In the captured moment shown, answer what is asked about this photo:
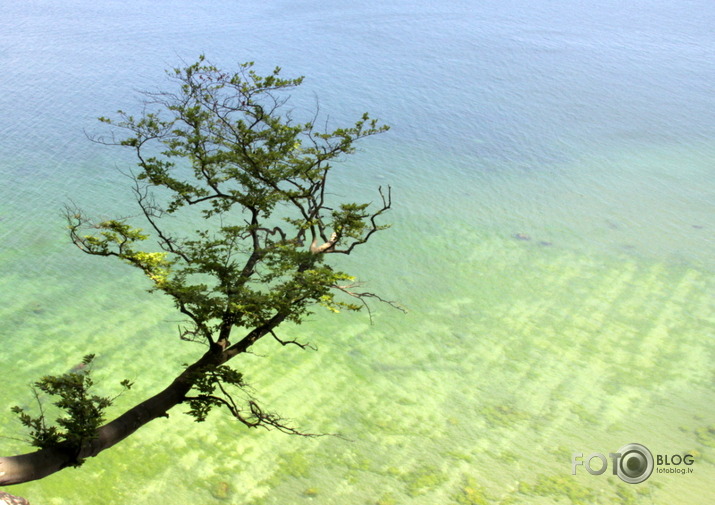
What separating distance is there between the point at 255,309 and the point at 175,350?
12.5ft

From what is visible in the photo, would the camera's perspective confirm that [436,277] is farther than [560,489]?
Yes

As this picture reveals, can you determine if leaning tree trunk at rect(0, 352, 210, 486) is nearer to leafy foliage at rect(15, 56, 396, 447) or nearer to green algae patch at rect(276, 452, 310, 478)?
leafy foliage at rect(15, 56, 396, 447)

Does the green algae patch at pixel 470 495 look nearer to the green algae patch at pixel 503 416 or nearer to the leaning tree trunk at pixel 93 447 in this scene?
the green algae patch at pixel 503 416

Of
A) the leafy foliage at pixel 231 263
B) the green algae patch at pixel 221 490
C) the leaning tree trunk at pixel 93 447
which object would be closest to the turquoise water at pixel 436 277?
the green algae patch at pixel 221 490

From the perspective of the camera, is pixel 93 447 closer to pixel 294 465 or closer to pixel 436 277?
pixel 294 465

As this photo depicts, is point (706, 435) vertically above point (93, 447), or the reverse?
point (93, 447)

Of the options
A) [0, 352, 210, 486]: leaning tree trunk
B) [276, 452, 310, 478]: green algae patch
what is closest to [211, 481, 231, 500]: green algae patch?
[276, 452, 310, 478]: green algae patch

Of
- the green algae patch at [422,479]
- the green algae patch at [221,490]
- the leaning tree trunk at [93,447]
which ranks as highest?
the leaning tree trunk at [93,447]

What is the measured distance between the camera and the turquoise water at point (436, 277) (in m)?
7.46

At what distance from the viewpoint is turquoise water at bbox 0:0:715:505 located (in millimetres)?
7465

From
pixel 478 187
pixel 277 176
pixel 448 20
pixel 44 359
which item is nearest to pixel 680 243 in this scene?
pixel 478 187

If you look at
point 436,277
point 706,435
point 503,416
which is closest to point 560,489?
point 503,416

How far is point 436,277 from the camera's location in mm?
11375

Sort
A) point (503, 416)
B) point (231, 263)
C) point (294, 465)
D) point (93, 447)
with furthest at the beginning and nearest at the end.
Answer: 1. point (503, 416)
2. point (294, 465)
3. point (231, 263)
4. point (93, 447)
